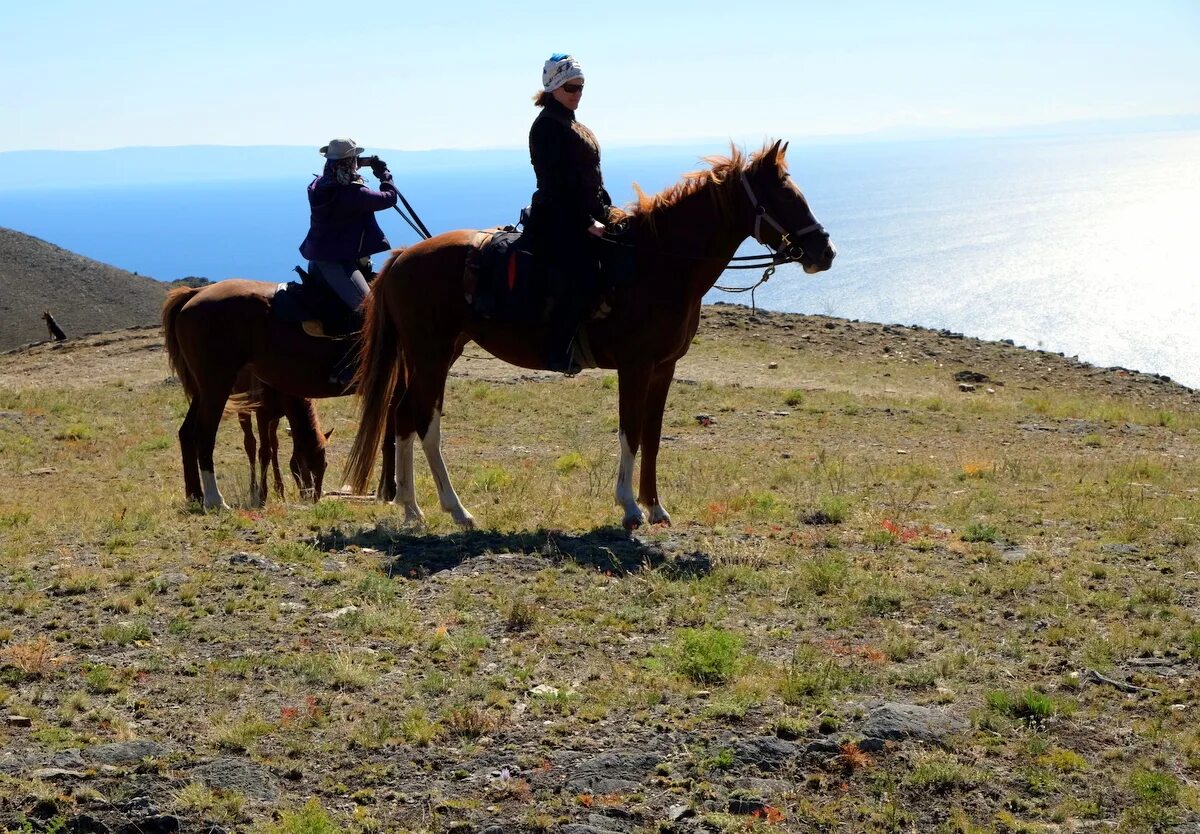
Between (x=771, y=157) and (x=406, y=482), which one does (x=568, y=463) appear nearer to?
(x=406, y=482)

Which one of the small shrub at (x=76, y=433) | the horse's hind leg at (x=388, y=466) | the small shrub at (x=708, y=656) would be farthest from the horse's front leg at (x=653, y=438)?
the small shrub at (x=76, y=433)

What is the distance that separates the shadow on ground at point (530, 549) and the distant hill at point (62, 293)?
123 ft

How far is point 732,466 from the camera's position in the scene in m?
14.7

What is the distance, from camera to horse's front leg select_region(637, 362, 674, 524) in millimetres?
10555

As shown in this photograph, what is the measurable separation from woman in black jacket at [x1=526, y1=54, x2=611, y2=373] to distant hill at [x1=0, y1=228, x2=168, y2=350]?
3783cm

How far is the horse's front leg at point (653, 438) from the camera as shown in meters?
10.6

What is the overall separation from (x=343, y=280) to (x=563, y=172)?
341cm

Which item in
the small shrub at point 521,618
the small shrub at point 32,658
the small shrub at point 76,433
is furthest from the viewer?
the small shrub at point 76,433

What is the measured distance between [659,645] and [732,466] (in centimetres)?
767

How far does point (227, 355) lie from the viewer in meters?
12.2

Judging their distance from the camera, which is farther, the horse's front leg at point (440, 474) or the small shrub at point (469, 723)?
the horse's front leg at point (440, 474)

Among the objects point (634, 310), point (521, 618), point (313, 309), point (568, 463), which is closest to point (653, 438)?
point (634, 310)

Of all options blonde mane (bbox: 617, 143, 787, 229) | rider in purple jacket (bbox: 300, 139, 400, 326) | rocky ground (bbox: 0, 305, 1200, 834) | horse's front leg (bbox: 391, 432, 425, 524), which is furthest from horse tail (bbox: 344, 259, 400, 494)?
blonde mane (bbox: 617, 143, 787, 229)

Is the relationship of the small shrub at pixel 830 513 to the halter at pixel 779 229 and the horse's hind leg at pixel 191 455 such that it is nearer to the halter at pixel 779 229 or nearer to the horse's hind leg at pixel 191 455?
the halter at pixel 779 229
